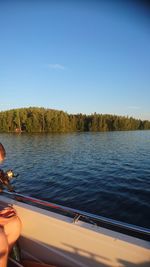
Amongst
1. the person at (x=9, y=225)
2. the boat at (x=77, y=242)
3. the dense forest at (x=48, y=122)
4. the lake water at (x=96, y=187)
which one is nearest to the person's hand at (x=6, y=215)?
the person at (x=9, y=225)

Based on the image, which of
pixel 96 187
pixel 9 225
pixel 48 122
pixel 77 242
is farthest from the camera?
pixel 48 122

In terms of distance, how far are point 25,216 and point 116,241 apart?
139cm

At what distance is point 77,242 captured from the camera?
2.63 metres

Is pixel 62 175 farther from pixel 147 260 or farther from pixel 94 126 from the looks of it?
pixel 94 126

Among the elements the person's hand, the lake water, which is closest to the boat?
the person's hand

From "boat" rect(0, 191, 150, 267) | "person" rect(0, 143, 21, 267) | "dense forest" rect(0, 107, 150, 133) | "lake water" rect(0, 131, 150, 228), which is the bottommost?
"lake water" rect(0, 131, 150, 228)

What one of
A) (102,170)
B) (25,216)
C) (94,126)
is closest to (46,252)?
(25,216)

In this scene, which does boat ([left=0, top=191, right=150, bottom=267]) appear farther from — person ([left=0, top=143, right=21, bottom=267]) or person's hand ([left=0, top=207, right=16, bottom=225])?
person's hand ([left=0, top=207, right=16, bottom=225])

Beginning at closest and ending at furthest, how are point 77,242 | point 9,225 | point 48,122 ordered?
point 9,225 → point 77,242 → point 48,122

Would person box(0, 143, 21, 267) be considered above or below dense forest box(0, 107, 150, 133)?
below

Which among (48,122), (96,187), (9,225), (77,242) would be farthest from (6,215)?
(48,122)

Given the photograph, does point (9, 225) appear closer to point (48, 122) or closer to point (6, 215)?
point (6, 215)

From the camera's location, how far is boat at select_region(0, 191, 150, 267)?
233cm

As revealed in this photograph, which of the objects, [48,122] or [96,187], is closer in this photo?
[96,187]
